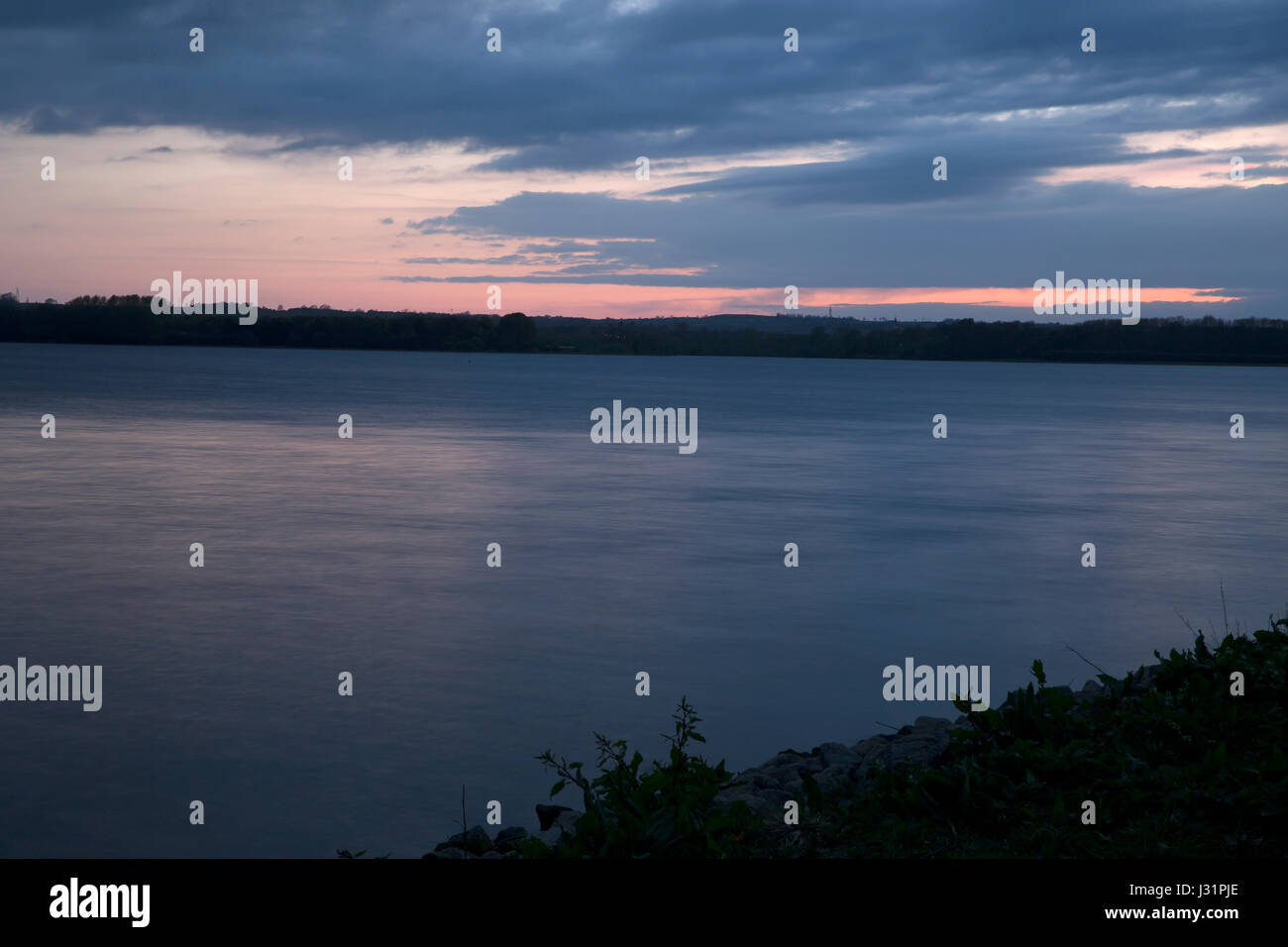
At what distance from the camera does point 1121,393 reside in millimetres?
101938

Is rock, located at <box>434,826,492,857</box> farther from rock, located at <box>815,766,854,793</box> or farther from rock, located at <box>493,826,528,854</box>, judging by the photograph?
rock, located at <box>815,766,854,793</box>

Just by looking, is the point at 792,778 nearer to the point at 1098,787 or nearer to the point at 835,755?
the point at 835,755

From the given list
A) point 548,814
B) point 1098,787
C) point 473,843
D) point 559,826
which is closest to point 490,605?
point 548,814

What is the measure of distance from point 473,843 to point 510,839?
0.34m

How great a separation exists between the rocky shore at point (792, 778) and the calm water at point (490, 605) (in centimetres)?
50

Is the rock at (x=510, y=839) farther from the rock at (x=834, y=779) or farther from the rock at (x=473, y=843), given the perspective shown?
the rock at (x=834, y=779)

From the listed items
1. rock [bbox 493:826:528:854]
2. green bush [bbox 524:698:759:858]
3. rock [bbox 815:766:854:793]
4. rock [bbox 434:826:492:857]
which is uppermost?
green bush [bbox 524:698:759:858]

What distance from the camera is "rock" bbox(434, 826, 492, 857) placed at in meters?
6.93

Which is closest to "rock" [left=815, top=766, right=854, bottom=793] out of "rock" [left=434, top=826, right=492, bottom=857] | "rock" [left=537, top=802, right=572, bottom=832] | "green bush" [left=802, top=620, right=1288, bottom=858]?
"green bush" [left=802, top=620, right=1288, bottom=858]

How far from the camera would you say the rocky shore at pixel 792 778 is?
7051mm

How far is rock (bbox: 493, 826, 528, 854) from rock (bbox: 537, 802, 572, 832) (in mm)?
160
